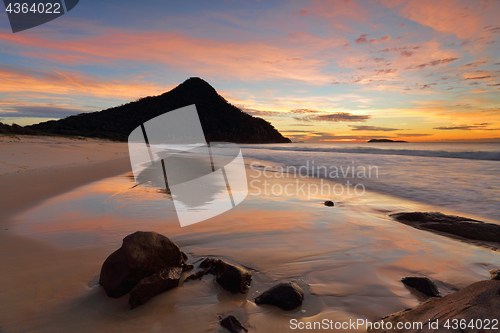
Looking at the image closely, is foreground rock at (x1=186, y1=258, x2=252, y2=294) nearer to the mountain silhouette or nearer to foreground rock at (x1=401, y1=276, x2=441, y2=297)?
foreground rock at (x1=401, y1=276, x2=441, y2=297)

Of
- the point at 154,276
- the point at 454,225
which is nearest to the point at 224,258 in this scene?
the point at 154,276

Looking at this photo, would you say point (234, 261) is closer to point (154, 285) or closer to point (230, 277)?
point (230, 277)

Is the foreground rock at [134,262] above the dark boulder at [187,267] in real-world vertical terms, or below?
above

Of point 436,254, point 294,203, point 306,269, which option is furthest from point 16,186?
point 436,254

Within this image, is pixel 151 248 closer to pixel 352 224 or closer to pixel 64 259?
pixel 64 259

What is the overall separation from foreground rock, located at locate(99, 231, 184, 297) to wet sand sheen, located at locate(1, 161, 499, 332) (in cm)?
12

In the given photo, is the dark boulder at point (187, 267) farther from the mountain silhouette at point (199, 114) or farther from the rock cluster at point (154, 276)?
the mountain silhouette at point (199, 114)

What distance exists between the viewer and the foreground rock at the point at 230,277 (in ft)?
6.36

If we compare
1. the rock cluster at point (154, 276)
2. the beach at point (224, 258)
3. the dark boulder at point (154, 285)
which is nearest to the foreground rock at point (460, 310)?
the beach at point (224, 258)

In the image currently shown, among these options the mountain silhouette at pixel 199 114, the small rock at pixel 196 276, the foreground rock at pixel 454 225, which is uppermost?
the mountain silhouette at pixel 199 114

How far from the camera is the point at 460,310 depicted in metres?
1.20

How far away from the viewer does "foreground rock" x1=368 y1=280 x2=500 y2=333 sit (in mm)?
1148

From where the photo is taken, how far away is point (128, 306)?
1714 millimetres

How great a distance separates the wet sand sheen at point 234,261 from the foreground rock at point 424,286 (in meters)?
0.08
